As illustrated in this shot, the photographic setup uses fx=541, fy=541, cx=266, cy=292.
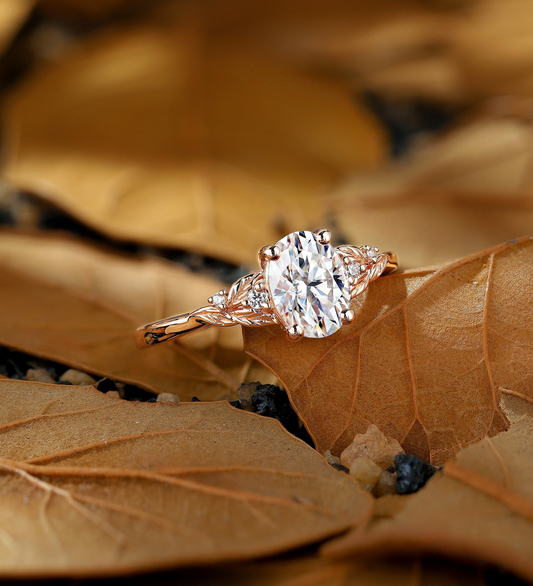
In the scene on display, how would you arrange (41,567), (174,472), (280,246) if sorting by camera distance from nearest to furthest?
(41,567) < (174,472) < (280,246)

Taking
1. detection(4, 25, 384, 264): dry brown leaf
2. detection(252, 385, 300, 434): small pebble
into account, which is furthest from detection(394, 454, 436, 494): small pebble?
detection(4, 25, 384, 264): dry brown leaf

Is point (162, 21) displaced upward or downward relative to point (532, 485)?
upward

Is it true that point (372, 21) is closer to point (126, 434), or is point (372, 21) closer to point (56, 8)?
point (56, 8)

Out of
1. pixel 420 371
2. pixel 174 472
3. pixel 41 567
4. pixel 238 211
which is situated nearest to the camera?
pixel 41 567

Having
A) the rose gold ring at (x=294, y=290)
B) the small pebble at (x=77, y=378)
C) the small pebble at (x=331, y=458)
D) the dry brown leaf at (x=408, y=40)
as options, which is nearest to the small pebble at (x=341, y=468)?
the small pebble at (x=331, y=458)

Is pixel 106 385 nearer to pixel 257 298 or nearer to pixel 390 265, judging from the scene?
pixel 257 298

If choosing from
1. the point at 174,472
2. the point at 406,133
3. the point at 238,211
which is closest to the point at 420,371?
the point at 174,472
